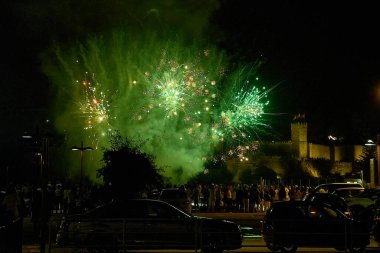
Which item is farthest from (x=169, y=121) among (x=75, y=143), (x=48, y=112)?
(x=48, y=112)

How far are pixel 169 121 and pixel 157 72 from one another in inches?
342

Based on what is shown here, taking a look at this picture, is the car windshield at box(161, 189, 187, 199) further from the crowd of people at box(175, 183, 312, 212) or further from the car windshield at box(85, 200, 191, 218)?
the car windshield at box(85, 200, 191, 218)

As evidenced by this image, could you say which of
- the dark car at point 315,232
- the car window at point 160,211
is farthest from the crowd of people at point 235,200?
the car window at point 160,211

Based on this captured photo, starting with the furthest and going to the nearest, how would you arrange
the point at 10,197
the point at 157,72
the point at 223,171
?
the point at 223,171 < the point at 157,72 < the point at 10,197

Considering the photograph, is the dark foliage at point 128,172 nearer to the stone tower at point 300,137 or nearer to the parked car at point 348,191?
the parked car at point 348,191

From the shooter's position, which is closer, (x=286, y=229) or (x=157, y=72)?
(x=286, y=229)

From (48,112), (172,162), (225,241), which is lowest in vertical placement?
(225,241)

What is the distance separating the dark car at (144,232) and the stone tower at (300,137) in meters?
95.8

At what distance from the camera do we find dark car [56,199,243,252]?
1631 centimetres

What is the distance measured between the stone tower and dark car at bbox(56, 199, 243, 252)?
95.8 metres

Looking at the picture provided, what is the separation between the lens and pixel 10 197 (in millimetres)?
19094

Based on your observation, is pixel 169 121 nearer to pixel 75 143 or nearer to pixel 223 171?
pixel 75 143

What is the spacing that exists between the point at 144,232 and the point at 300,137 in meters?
97.7

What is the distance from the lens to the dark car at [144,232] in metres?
16.3
